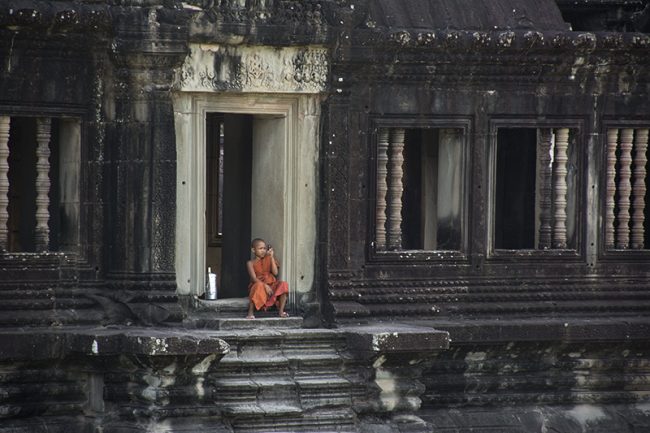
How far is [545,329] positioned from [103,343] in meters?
4.27

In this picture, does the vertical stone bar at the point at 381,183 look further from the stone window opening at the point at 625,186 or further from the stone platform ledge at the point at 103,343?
the stone window opening at the point at 625,186

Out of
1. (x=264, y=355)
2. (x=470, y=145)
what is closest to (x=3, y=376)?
(x=264, y=355)

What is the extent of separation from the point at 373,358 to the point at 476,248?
1792 millimetres

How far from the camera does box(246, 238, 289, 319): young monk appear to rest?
58.4 feet

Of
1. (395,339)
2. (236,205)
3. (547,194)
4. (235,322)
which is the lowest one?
(395,339)

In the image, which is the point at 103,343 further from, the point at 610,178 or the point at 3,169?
the point at 610,178

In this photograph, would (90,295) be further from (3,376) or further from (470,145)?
(470,145)

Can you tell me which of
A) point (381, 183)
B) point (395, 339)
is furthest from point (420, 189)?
point (395, 339)

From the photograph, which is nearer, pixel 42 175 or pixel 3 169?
pixel 3 169

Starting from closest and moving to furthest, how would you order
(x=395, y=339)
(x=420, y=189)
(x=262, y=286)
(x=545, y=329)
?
(x=395, y=339)
(x=262, y=286)
(x=545, y=329)
(x=420, y=189)

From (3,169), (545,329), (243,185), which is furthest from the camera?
(243,185)

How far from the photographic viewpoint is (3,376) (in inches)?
667

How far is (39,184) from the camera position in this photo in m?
17.1

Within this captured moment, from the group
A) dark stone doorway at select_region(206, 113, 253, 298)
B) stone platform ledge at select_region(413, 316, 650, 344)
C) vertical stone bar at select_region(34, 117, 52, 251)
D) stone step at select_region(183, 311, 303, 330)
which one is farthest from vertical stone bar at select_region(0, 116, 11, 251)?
stone platform ledge at select_region(413, 316, 650, 344)
